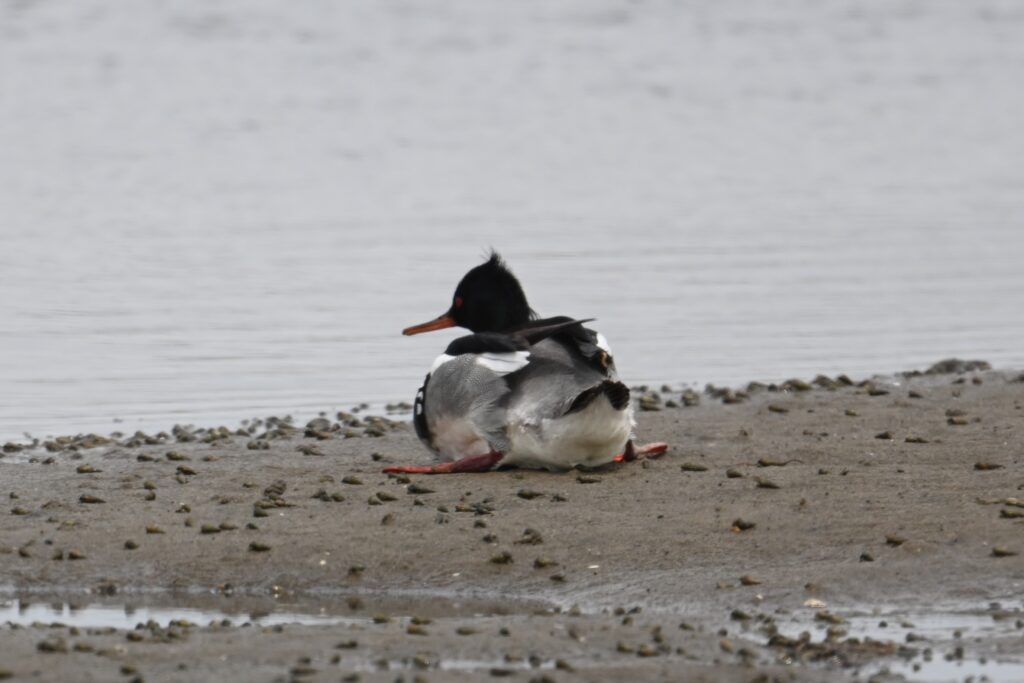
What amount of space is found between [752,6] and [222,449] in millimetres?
32553

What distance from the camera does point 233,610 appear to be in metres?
7.55

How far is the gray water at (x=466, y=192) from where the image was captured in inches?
573

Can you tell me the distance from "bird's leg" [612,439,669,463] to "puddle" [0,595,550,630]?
103 inches

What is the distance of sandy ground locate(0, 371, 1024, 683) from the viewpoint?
6.53 metres

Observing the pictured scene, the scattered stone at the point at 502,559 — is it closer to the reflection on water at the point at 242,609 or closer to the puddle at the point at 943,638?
the reflection on water at the point at 242,609

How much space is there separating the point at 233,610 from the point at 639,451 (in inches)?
130

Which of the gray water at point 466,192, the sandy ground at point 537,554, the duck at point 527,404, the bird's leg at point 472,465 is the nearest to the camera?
the sandy ground at point 537,554

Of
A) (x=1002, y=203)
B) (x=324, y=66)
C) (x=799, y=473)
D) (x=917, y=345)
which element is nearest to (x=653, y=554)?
(x=799, y=473)

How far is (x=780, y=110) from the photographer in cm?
2938

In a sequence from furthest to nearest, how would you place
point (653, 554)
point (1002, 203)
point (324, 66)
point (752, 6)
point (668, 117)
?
1. point (752, 6)
2. point (324, 66)
3. point (668, 117)
4. point (1002, 203)
5. point (653, 554)

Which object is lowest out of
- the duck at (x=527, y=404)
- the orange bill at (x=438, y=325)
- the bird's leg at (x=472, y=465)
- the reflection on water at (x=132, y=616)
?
the reflection on water at (x=132, y=616)

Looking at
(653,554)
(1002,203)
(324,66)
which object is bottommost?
(653,554)

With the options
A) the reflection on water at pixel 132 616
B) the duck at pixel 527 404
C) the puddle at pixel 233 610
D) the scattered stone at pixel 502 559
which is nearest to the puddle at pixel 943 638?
the puddle at pixel 233 610

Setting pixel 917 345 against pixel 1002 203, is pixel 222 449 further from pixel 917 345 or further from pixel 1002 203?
pixel 1002 203
